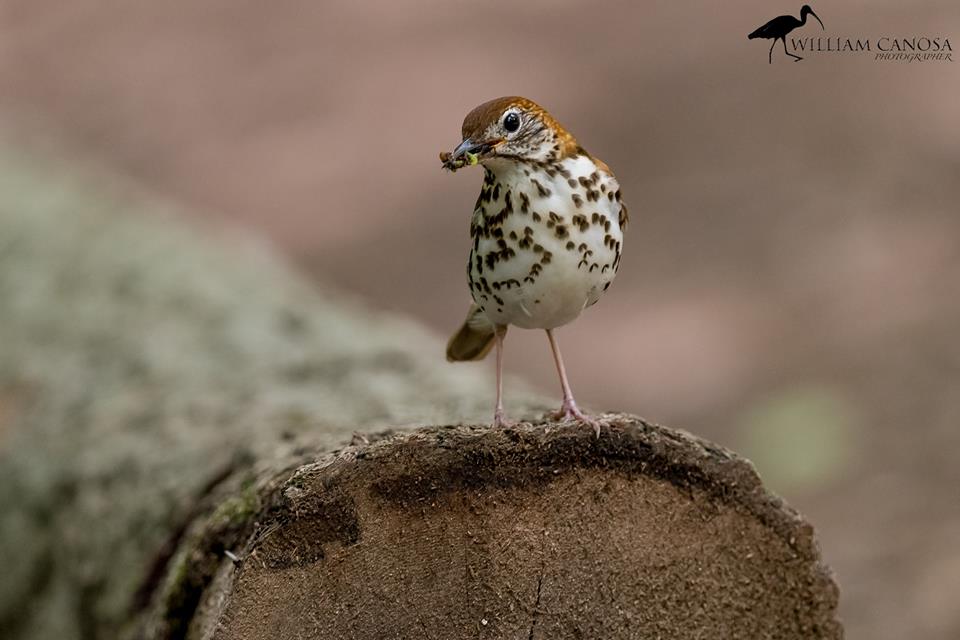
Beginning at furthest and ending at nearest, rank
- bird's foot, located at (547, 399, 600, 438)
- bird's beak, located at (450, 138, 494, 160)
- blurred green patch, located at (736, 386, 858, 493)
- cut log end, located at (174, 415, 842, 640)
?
blurred green patch, located at (736, 386, 858, 493), bird's beak, located at (450, 138, 494, 160), bird's foot, located at (547, 399, 600, 438), cut log end, located at (174, 415, 842, 640)

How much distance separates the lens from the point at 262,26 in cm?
1276

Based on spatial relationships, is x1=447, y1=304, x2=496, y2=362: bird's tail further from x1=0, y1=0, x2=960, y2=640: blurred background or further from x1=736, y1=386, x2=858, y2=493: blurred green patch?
x1=736, y1=386, x2=858, y2=493: blurred green patch

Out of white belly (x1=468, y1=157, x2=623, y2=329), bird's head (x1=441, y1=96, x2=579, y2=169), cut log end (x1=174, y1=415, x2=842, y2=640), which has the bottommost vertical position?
cut log end (x1=174, y1=415, x2=842, y2=640)

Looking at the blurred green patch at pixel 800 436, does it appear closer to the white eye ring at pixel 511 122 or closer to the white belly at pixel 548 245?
the white belly at pixel 548 245

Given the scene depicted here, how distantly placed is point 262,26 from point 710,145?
16.7 feet

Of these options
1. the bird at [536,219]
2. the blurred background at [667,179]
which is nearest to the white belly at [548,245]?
the bird at [536,219]

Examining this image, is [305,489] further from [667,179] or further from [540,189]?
[667,179]

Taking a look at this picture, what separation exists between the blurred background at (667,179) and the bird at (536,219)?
1567mm

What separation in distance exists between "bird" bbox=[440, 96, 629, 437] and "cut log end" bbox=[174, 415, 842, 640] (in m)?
0.38

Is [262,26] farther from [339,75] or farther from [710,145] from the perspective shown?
[710,145]

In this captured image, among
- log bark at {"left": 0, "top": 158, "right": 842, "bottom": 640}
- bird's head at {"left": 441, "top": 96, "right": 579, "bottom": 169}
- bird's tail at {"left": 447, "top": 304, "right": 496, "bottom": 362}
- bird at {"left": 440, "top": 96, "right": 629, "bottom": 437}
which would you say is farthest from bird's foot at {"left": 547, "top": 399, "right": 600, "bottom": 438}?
bird's head at {"left": 441, "top": 96, "right": 579, "bottom": 169}

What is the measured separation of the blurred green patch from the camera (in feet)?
20.5

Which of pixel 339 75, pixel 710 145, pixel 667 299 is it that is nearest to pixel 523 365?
pixel 667 299

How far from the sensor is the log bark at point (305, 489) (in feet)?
7.82
